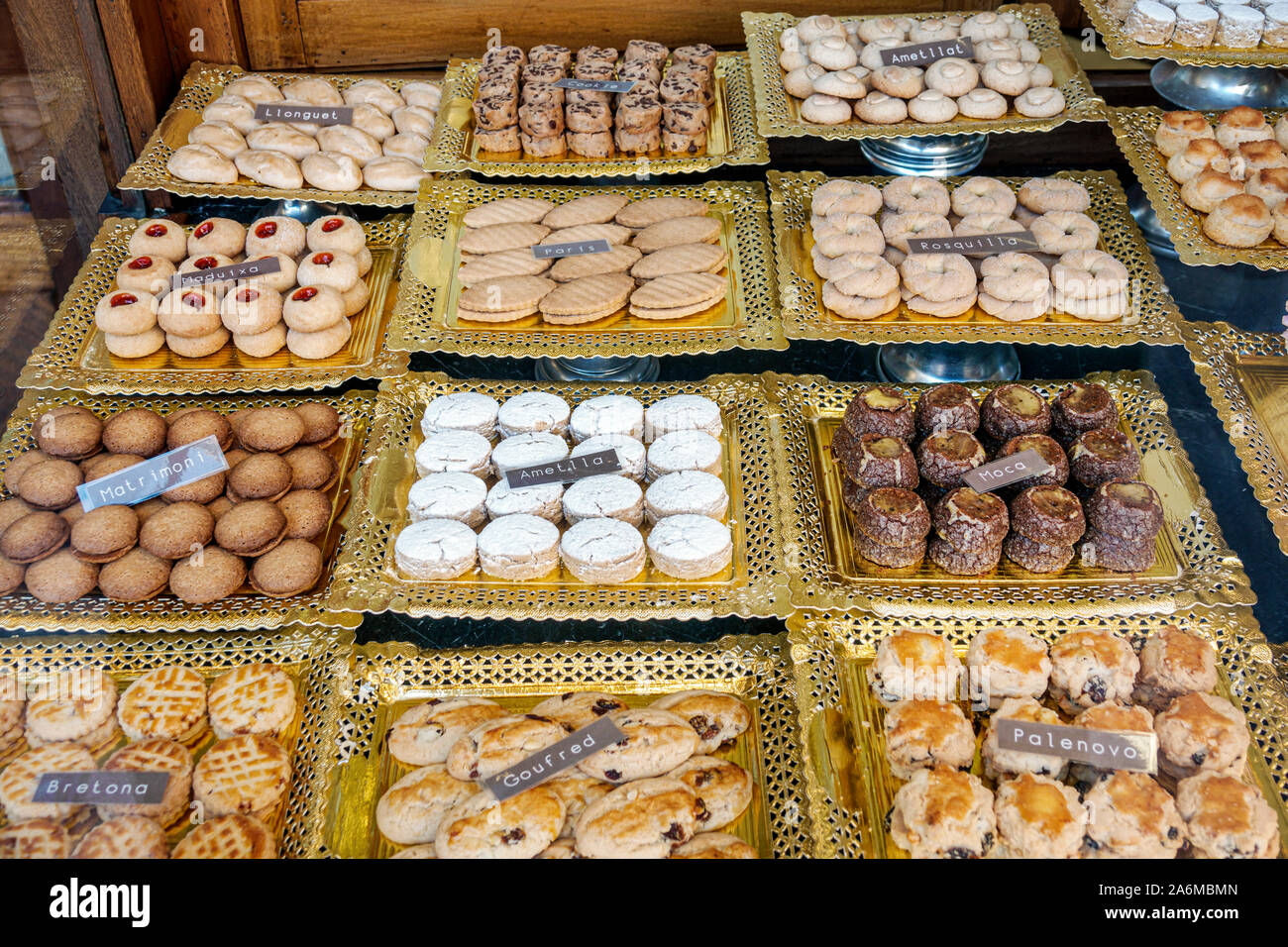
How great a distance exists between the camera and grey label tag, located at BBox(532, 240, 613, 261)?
10.2 ft

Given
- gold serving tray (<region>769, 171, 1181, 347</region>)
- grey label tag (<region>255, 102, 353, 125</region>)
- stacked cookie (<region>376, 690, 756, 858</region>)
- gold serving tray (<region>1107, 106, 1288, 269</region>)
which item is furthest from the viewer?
grey label tag (<region>255, 102, 353, 125</region>)

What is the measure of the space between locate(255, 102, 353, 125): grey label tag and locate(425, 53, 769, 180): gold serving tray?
0.34m

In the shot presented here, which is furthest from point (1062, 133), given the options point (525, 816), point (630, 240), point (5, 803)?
point (5, 803)

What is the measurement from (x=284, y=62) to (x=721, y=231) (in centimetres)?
195

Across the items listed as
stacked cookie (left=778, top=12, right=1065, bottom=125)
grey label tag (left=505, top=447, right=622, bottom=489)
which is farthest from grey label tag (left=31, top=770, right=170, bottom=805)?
stacked cookie (left=778, top=12, right=1065, bottom=125)

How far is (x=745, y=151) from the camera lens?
3.34 meters

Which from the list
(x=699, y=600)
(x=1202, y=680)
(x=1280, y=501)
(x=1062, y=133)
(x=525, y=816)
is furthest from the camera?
(x=1062, y=133)

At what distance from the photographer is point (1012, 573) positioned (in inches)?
95.2

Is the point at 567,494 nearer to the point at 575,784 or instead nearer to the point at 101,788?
the point at 575,784

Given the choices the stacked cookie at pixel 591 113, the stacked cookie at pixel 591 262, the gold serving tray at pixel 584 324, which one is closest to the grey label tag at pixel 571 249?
the stacked cookie at pixel 591 262

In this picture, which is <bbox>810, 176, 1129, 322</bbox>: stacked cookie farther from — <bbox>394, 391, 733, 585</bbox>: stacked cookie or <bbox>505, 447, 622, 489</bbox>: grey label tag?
<bbox>505, 447, 622, 489</bbox>: grey label tag
